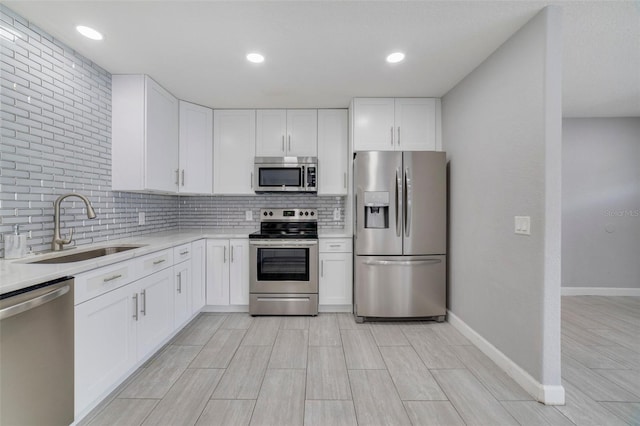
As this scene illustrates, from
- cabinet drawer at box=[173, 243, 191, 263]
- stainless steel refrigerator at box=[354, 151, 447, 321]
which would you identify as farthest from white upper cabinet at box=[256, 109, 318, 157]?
cabinet drawer at box=[173, 243, 191, 263]

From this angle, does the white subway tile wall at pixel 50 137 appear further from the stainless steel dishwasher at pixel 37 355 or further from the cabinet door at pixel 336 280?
the cabinet door at pixel 336 280

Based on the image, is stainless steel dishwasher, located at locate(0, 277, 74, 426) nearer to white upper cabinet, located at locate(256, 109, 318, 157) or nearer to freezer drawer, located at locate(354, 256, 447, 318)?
freezer drawer, located at locate(354, 256, 447, 318)

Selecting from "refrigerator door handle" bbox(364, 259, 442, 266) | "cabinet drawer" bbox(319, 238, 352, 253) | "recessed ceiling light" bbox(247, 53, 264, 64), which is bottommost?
"refrigerator door handle" bbox(364, 259, 442, 266)

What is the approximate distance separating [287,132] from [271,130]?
0.20 meters

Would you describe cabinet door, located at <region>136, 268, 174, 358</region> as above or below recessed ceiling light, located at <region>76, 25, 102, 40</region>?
below

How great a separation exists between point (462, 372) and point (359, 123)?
2.53 meters

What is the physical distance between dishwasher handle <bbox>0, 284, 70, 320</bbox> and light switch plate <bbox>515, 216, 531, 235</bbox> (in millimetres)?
2719

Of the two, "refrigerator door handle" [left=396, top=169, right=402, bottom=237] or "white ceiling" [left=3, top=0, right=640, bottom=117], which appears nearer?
"white ceiling" [left=3, top=0, right=640, bottom=117]

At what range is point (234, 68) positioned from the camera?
2.52 meters

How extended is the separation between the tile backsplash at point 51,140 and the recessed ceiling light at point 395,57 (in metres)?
2.52

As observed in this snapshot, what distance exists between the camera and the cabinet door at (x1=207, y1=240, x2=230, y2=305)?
3.26 meters

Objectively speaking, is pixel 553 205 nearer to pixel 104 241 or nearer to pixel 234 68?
pixel 234 68

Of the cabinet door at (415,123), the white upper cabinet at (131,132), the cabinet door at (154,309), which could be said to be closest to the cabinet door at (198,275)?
the cabinet door at (154,309)

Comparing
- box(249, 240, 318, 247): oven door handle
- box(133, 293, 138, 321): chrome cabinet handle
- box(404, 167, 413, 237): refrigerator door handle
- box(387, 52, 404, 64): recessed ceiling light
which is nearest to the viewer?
box(133, 293, 138, 321): chrome cabinet handle
